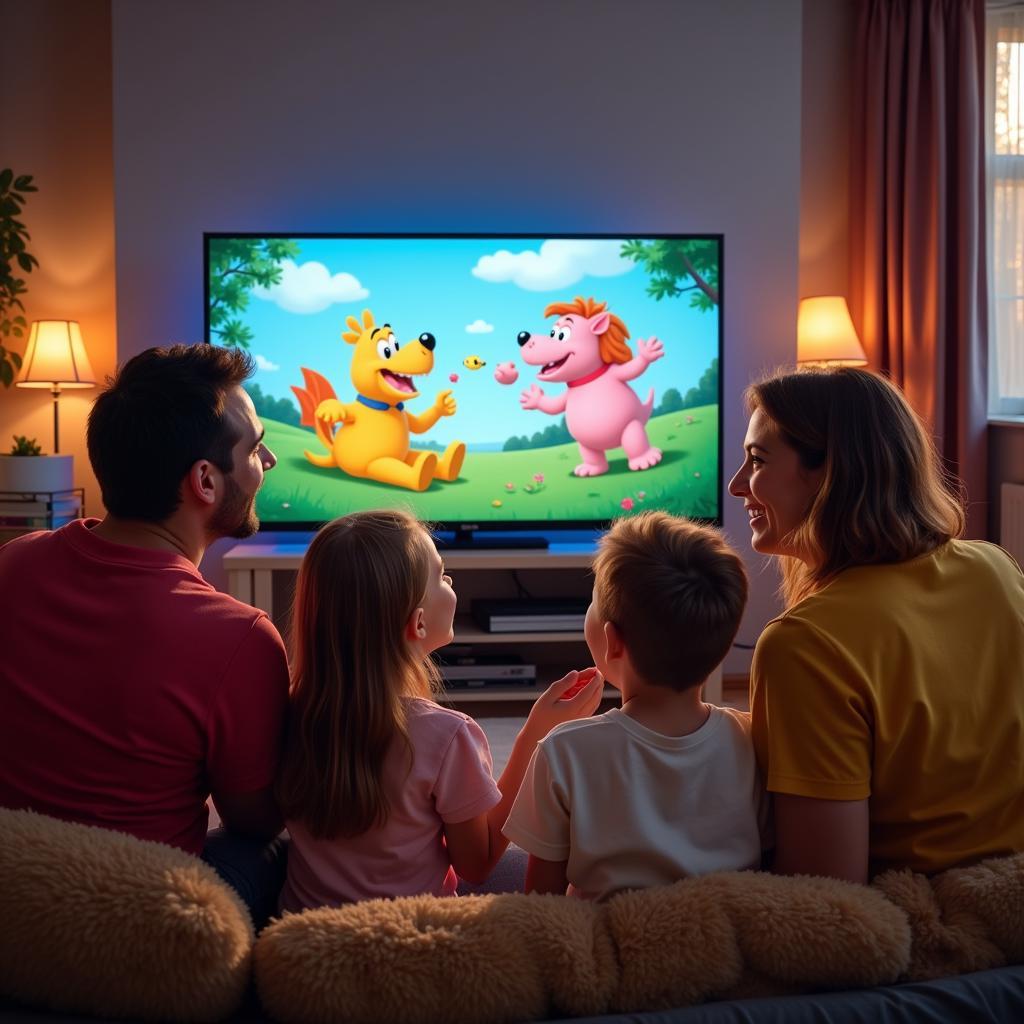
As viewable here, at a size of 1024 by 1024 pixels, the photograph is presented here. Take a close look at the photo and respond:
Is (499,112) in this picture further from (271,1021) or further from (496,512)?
(271,1021)

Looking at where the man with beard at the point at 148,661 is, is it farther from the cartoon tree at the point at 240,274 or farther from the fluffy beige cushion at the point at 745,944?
the cartoon tree at the point at 240,274

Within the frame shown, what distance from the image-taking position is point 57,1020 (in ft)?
2.87

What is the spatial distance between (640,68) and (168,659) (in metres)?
3.58

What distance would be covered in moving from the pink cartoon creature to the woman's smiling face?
264 cm

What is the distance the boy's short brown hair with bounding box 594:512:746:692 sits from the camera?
4.17ft

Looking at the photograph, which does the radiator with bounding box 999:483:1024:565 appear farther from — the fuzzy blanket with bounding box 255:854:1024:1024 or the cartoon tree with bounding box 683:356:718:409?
the fuzzy blanket with bounding box 255:854:1024:1024

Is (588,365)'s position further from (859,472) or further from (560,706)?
(859,472)

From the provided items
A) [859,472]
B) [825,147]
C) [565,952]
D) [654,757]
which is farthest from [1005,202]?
[565,952]

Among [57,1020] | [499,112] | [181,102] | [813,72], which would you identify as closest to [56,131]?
[181,102]

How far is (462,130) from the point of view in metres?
4.19

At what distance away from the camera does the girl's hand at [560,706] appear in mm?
1481

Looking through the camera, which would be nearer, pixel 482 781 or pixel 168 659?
pixel 168 659

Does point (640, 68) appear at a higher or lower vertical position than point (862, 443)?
higher

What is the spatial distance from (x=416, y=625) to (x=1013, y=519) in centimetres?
353
